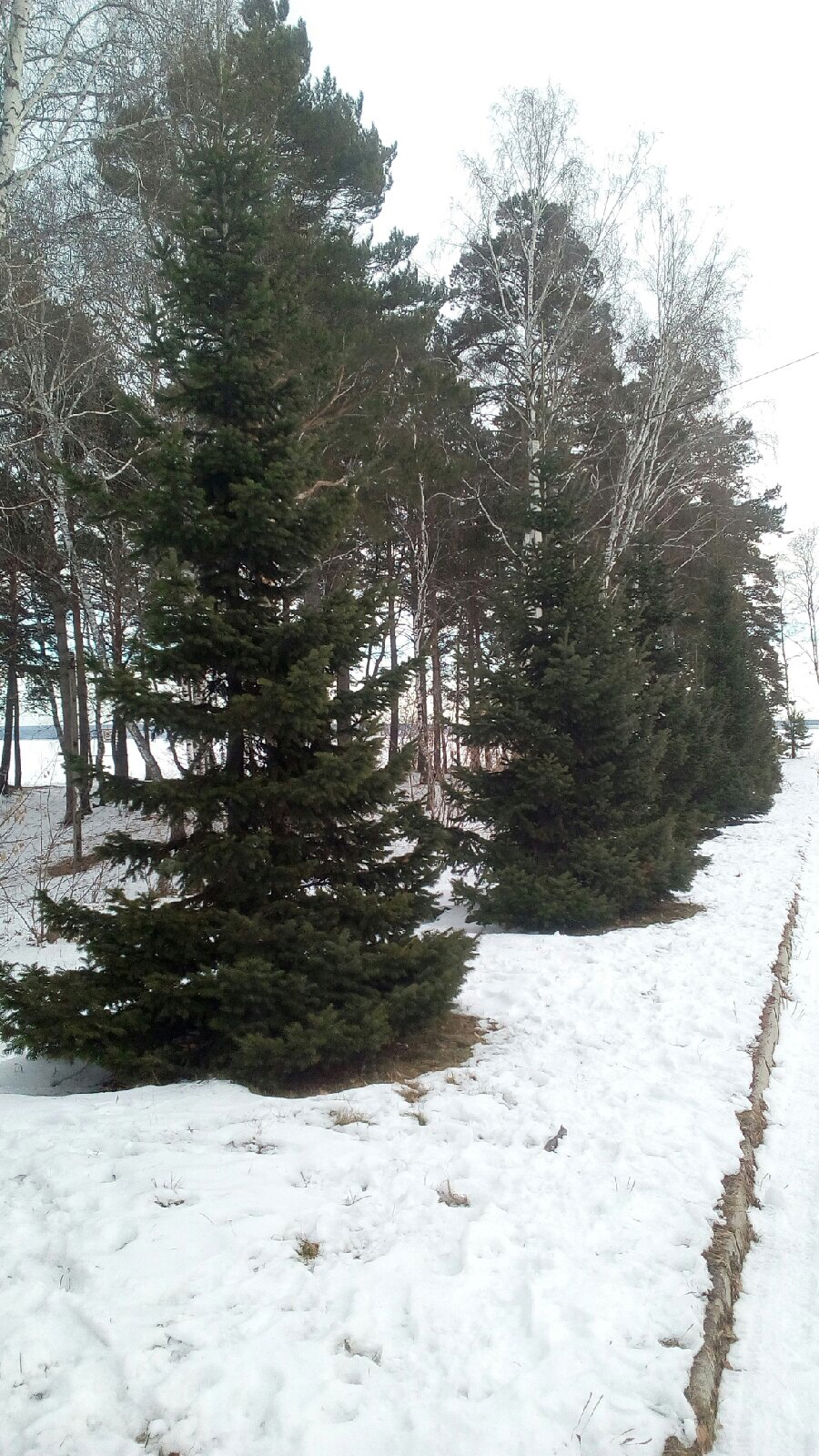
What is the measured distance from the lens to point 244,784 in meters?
4.53

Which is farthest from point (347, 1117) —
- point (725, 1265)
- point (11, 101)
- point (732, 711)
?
point (732, 711)

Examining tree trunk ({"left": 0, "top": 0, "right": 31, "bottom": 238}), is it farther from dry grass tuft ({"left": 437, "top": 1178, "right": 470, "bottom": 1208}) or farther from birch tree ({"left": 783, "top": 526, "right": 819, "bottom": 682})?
birch tree ({"left": 783, "top": 526, "right": 819, "bottom": 682})

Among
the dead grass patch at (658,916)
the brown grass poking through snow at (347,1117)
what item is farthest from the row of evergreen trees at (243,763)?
the dead grass patch at (658,916)

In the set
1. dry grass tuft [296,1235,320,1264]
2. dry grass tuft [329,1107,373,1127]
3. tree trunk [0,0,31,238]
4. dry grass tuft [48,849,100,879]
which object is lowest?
dry grass tuft [296,1235,320,1264]

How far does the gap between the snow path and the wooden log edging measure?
0.05m

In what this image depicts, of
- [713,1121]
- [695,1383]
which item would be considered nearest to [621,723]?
[713,1121]

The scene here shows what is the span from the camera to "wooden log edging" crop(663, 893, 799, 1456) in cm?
241

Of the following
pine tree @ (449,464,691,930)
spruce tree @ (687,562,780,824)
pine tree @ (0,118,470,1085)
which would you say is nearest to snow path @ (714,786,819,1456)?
pine tree @ (0,118,470,1085)

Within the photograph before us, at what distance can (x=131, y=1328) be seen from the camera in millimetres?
2463

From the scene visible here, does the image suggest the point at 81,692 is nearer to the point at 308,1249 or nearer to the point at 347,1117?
the point at 347,1117

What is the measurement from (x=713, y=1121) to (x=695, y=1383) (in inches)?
67.2

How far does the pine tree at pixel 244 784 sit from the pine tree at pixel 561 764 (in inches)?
111

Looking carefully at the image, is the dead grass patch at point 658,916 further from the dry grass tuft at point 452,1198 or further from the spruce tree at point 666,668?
the dry grass tuft at point 452,1198

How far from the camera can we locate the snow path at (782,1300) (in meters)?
2.48
